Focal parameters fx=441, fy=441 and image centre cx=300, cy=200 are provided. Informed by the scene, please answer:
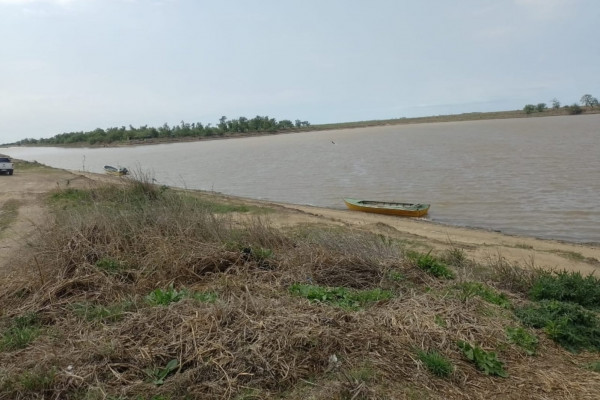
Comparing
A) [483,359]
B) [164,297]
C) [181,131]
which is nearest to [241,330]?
[164,297]

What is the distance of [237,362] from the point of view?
12.1 feet

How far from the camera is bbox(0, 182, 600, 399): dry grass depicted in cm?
353

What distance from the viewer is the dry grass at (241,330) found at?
3.53 metres

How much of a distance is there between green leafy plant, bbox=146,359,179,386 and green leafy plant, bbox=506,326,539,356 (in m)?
3.18

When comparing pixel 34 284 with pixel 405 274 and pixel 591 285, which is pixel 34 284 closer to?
pixel 405 274

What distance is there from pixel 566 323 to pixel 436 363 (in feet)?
6.14

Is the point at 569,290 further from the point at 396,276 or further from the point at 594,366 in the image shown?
the point at 396,276

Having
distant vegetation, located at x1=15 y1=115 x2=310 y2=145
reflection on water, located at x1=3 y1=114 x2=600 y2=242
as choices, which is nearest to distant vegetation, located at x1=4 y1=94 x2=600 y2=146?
distant vegetation, located at x1=15 y1=115 x2=310 y2=145

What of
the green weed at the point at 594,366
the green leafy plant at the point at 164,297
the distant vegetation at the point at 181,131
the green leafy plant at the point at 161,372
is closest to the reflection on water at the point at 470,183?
the green leafy plant at the point at 164,297

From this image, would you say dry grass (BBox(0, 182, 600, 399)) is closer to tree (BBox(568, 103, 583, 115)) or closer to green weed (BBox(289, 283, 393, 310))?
green weed (BBox(289, 283, 393, 310))

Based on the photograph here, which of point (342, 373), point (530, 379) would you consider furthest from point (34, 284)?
point (530, 379)

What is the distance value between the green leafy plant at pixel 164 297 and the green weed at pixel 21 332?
1.12 metres

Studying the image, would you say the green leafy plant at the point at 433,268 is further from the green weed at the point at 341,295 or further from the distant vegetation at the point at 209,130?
the distant vegetation at the point at 209,130

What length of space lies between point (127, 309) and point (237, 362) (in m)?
1.74
